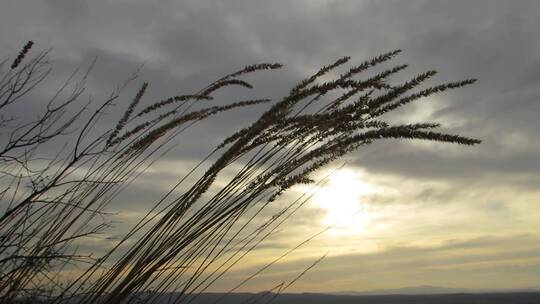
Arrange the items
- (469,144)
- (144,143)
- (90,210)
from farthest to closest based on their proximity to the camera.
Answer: (90,210)
(144,143)
(469,144)

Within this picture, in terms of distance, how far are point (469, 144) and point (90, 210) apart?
166 centimetres

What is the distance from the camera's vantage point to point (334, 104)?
1.88m

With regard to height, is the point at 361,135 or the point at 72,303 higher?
the point at 361,135

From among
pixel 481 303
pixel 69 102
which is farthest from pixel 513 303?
pixel 69 102

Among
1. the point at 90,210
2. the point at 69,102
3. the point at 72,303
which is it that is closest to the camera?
the point at 72,303

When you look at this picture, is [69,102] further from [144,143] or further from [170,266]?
[170,266]

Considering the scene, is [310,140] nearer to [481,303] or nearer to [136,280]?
[136,280]

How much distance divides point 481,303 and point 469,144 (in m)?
116

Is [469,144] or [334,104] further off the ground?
[334,104]

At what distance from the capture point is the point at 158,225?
1.80m

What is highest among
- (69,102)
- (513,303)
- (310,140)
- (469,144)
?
(513,303)

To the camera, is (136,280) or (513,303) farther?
(513,303)

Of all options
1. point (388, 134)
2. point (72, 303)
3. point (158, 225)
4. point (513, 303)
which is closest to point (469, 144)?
point (388, 134)

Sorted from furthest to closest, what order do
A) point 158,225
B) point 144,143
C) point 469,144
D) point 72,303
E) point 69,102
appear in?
point 69,102
point 144,143
point 72,303
point 158,225
point 469,144
